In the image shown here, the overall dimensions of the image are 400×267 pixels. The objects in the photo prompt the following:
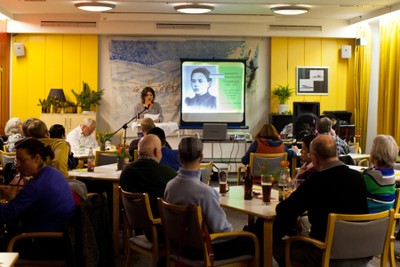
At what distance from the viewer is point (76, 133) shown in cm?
893

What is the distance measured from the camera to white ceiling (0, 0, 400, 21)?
1070 centimetres

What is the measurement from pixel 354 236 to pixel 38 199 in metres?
2.03

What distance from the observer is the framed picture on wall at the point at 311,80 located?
12.9 m

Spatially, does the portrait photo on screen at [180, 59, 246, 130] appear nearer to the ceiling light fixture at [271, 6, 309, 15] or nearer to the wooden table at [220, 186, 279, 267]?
the ceiling light fixture at [271, 6, 309, 15]

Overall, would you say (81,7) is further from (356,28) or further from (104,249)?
(104,249)

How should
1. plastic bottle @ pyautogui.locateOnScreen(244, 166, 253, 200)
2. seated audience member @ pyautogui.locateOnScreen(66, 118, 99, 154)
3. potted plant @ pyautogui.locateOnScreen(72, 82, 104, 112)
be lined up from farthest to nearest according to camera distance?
potted plant @ pyautogui.locateOnScreen(72, 82, 104, 112), seated audience member @ pyautogui.locateOnScreen(66, 118, 99, 154), plastic bottle @ pyautogui.locateOnScreen(244, 166, 253, 200)

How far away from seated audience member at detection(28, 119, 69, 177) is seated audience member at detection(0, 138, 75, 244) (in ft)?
5.80

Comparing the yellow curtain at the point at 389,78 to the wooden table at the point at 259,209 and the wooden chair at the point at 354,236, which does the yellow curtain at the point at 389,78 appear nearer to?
the wooden table at the point at 259,209

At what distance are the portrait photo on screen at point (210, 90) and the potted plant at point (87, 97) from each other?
180 cm

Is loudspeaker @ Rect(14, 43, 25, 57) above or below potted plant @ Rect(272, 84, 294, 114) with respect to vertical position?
above

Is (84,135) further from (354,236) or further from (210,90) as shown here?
(354,236)

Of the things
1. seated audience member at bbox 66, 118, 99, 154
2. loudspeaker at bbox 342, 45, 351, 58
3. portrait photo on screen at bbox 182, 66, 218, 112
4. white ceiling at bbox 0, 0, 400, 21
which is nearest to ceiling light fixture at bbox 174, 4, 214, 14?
white ceiling at bbox 0, 0, 400, 21

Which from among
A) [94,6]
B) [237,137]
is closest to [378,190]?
[94,6]

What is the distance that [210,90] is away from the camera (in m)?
12.5
